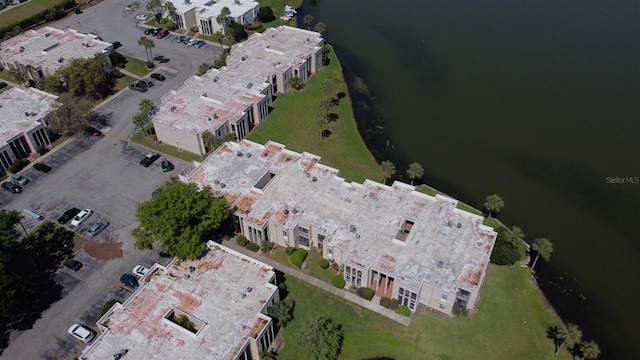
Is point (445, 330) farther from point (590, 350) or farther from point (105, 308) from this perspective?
point (105, 308)

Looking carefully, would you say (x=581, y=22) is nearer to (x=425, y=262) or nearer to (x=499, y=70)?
(x=499, y=70)

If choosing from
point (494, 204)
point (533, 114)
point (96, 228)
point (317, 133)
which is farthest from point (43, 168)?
point (533, 114)

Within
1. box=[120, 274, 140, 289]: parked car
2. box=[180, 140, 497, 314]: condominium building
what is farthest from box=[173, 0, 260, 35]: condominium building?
box=[120, 274, 140, 289]: parked car

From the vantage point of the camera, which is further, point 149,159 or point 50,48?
point 50,48

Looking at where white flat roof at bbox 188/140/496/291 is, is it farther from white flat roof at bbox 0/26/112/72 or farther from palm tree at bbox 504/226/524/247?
white flat roof at bbox 0/26/112/72

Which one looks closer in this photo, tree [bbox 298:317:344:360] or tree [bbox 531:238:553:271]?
tree [bbox 298:317:344:360]

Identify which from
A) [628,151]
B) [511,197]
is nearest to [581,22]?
[628,151]

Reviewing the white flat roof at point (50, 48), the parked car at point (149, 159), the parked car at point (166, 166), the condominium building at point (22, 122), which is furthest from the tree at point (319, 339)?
the white flat roof at point (50, 48)
